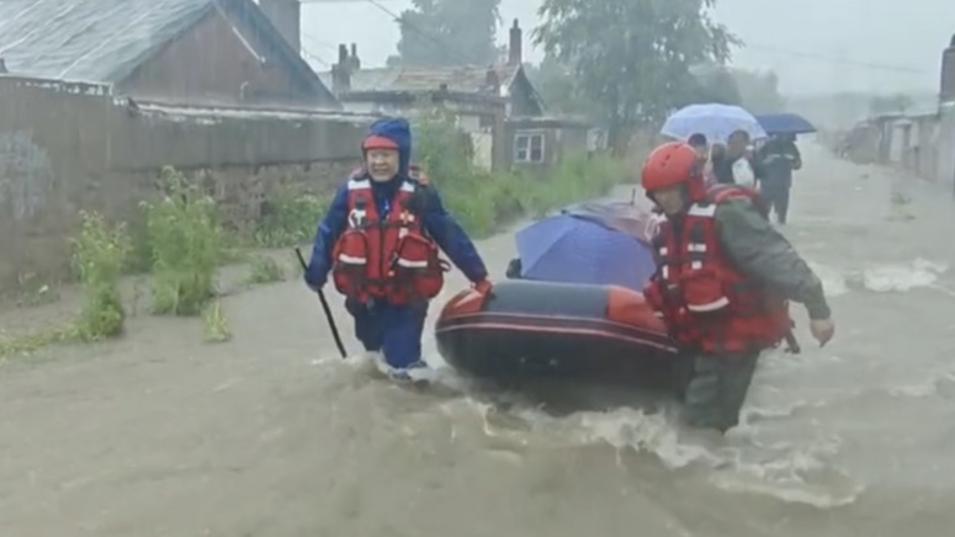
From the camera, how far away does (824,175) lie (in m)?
40.4

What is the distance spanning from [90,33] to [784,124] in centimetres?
1048

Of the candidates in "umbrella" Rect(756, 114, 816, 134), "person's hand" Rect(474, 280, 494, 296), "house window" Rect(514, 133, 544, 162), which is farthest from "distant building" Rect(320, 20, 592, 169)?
"person's hand" Rect(474, 280, 494, 296)

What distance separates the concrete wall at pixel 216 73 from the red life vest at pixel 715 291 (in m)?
13.1

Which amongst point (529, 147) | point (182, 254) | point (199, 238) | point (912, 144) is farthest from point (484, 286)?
point (912, 144)

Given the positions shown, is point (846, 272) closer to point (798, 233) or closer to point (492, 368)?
point (798, 233)

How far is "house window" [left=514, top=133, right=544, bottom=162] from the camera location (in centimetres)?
3441

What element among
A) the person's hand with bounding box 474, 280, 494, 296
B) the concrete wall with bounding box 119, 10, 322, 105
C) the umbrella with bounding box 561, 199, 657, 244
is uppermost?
the concrete wall with bounding box 119, 10, 322, 105

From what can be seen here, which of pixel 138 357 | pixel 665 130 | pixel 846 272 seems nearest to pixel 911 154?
pixel 846 272

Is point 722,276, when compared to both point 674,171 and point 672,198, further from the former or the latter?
point 674,171

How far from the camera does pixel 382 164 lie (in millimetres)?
5762

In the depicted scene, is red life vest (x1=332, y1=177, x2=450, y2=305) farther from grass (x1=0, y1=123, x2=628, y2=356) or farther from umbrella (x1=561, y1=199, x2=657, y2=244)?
grass (x1=0, y1=123, x2=628, y2=356)

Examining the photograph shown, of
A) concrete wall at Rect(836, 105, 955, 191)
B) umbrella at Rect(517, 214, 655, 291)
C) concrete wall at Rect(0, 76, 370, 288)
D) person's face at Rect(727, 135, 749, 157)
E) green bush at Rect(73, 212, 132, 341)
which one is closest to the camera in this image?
umbrella at Rect(517, 214, 655, 291)

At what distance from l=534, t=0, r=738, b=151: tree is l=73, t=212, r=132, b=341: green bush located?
3554 cm

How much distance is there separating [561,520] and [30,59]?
49.5ft
